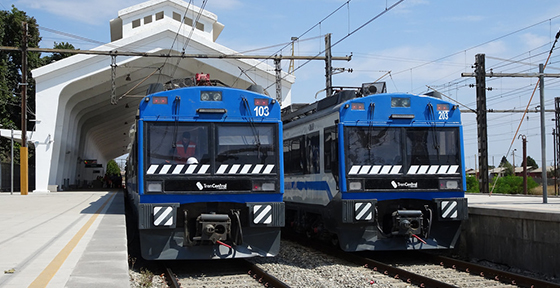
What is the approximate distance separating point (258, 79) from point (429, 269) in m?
23.8

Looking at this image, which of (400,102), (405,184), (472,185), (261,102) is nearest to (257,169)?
(261,102)

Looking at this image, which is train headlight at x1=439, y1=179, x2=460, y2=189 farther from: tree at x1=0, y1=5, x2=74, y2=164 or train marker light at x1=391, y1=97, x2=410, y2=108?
tree at x1=0, y1=5, x2=74, y2=164

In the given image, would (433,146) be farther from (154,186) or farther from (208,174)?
(154,186)

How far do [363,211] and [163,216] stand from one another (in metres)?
3.63

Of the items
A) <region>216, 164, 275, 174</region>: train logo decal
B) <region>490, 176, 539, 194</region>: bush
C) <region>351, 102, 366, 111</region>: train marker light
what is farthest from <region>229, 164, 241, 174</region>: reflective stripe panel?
<region>490, 176, 539, 194</region>: bush

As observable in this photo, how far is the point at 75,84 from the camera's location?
109 ft

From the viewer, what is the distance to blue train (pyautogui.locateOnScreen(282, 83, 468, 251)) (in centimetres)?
1130

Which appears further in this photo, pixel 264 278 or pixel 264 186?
pixel 264 186

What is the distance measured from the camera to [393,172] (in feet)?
37.8

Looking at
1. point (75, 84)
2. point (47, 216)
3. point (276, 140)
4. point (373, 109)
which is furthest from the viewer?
point (75, 84)

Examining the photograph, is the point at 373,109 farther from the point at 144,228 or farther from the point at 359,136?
the point at 144,228

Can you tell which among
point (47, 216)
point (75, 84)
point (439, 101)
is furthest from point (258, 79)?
point (439, 101)

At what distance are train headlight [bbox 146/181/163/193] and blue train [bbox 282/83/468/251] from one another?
331cm

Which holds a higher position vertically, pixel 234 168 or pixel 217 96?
pixel 217 96
